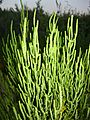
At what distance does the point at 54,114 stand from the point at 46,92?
16 cm

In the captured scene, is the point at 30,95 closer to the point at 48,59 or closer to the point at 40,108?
the point at 40,108

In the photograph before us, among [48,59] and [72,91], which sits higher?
[48,59]

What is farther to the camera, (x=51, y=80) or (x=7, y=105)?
(x=7, y=105)

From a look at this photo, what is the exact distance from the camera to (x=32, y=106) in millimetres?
2191

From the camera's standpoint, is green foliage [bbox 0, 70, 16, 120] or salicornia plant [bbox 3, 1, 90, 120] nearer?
salicornia plant [bbox 3, 1, 90, 120]

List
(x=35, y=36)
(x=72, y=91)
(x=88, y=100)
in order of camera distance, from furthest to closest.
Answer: (x=88, y=100)
(x=72, y=91)
(x=35, y=36)

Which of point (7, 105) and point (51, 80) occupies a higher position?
point (51, 80)

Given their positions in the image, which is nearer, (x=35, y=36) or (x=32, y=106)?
(x=35, y=36)

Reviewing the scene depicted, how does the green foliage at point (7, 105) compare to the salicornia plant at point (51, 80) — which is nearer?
the salicornia plant at point (51, 80)

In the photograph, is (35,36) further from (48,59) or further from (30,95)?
(30,95)

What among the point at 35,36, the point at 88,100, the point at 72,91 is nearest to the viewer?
the point at 35,36

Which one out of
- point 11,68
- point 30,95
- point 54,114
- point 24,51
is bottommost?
point 54,114

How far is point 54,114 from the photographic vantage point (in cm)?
214

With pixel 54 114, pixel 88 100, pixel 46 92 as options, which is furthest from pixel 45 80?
pixel 88 100
